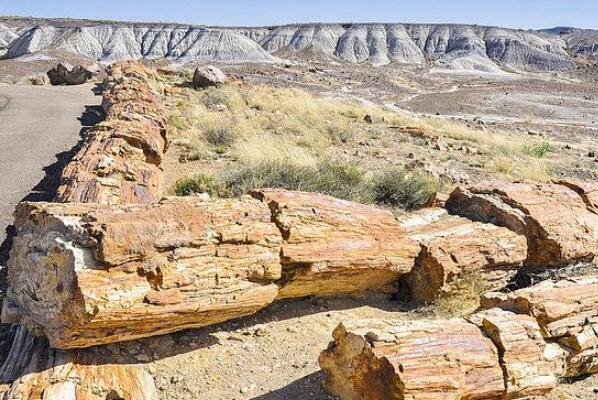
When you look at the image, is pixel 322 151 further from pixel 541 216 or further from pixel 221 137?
pixel 541 216

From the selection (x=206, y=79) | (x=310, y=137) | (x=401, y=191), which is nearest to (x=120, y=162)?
(x=401, y=191)

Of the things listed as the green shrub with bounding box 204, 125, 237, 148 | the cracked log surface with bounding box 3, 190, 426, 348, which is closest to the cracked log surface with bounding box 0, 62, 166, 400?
the cracked log surface with bounding box 3, 190, 426, 348

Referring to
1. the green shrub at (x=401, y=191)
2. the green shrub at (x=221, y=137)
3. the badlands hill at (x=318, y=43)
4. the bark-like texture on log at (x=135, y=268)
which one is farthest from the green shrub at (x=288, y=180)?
the badlands hill at (x=318, y=43)

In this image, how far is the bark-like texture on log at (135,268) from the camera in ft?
12.4

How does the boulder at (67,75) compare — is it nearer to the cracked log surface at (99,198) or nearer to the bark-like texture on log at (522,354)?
the cracked log surface at (99,198)

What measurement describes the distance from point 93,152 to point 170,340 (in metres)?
3.64

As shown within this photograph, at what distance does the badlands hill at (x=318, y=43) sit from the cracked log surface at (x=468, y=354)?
58.9m

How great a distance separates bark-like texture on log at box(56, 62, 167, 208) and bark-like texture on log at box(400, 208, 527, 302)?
10.5 feet

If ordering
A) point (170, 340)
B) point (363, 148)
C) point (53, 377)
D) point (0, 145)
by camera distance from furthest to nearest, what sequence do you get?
point (363, 148), point (0, 145), point (170, 340), point (53, 377)

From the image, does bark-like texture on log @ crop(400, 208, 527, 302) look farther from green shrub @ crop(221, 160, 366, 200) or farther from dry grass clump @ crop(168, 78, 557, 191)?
dry grass clump @ crop(168, 78, 557, 191)

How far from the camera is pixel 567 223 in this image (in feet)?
20.3

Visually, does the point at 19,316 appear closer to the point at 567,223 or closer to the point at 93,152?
the point at 93,152

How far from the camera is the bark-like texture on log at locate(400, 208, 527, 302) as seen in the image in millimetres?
5539

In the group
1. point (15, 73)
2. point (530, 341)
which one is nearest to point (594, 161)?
point (530, 341)
